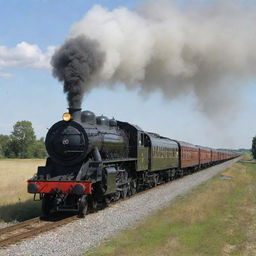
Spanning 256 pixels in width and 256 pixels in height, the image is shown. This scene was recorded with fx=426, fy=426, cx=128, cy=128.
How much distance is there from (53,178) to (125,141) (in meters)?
4.84

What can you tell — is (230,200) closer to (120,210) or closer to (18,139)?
(120,210)

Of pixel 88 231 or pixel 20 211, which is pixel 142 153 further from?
pixel 88 231

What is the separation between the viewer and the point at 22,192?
19438mm

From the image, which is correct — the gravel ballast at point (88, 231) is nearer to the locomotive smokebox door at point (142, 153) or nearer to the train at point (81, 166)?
the train at point (81, 166)

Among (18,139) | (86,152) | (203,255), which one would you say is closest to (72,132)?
(86,152)

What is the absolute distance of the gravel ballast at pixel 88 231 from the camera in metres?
8.95

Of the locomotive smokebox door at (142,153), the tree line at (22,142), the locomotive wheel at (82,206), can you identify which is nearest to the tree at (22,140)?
the tree line at (22,142)

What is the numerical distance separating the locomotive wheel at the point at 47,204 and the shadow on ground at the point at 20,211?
573 mm

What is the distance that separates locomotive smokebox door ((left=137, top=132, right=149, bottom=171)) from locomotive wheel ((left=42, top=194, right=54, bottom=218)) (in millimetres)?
5573

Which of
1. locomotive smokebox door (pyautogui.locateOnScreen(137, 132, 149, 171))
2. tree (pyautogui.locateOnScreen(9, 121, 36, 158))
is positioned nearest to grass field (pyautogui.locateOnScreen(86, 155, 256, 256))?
locomotive smokebox door (pyautogui.locateOnScreen(137, 132, 149, 171))

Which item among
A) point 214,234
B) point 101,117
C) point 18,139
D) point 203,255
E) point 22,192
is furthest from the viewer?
point 18,139

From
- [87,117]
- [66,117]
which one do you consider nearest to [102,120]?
[87,117]

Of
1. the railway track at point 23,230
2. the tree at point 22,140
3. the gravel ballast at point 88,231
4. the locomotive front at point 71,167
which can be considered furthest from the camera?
the tree at point 22,140

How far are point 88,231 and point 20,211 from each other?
4015 mm
